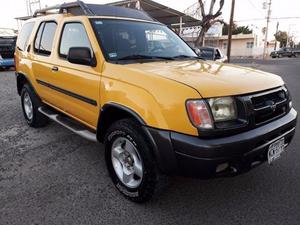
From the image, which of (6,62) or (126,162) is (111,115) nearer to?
(126,162)

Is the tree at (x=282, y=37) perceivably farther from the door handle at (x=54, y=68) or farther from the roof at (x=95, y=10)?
the door handle at (x=54, y=68)

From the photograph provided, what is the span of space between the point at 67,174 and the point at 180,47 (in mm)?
2294

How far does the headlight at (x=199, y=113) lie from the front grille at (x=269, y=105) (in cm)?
48

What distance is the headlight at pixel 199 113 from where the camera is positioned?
2377mm

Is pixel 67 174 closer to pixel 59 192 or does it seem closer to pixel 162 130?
pixel 59 192

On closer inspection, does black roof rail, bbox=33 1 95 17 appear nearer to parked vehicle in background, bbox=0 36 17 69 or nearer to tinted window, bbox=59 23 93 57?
tinted window, bbox=59 23 93 57

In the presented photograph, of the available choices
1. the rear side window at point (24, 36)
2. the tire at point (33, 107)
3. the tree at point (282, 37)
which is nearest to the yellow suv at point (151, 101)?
the tire at point (33, 107)

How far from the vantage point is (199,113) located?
2.38 meters

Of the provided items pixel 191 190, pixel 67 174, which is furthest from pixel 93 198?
pixel 191 190

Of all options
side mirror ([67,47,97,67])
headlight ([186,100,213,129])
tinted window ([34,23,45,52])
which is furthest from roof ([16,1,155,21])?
headlight ([186,100,213,129])

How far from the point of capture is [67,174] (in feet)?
11.8

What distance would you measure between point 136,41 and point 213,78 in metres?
1.40

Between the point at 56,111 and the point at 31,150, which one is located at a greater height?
the point at 56,111

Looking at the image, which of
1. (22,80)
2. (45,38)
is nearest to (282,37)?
(22,80)
